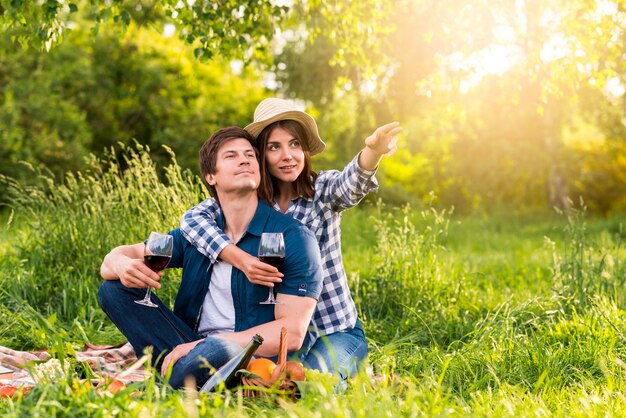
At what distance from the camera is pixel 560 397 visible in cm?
309

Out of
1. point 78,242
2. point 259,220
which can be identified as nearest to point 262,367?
point 259,220

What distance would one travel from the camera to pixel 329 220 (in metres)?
3.56

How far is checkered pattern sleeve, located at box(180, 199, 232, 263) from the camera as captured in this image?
326 cm

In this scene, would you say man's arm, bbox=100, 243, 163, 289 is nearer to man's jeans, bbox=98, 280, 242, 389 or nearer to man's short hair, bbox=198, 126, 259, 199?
man's jeans, bbox=98, 280, 242, 389

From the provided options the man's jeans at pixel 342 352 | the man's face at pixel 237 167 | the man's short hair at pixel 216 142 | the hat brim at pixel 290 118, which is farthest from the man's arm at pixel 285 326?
the hat brim at pixel 290 118

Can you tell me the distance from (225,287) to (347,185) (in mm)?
722

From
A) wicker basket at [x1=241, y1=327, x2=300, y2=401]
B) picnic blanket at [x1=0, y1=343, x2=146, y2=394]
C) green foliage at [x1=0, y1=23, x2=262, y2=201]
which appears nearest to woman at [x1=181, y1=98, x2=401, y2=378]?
wicker basket at [x1=241, y1=327, x2=300, y2=401]

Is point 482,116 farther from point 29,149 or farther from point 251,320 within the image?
point 251,320

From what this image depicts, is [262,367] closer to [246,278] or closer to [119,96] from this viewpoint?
[246,278]

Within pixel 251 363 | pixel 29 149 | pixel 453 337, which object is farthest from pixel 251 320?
pixel 29 149

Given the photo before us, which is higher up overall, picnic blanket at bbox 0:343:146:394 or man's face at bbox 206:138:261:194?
man's face at bbox 206:138:261:194

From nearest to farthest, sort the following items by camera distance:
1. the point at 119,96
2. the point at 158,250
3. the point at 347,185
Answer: the point at 158,250, the point at 347,185, the point at 119,96

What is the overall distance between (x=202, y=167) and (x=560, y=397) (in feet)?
6.09

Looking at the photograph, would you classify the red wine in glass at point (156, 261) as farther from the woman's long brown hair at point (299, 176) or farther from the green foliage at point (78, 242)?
the green foliage at point (78, 242)
